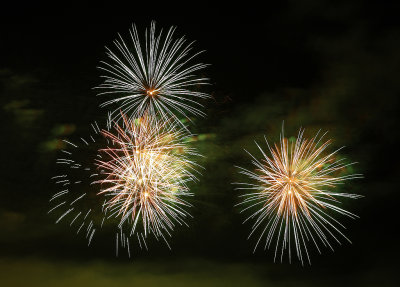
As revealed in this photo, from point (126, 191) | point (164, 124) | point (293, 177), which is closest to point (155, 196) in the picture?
point (126, 191)

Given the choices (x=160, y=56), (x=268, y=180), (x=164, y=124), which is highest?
(x=160, y=56)

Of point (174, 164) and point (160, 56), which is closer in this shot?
point (160, 56)

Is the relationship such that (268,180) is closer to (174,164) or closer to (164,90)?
(174,164)

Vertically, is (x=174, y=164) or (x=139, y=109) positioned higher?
(x=139, y=109)

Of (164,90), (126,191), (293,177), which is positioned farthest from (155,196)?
(293,177)

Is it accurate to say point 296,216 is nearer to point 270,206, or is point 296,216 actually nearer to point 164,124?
point 270,206

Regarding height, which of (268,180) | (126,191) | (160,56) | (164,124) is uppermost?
(160,56)

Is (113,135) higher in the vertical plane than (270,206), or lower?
higher

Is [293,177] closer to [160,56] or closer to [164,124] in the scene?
[164,124]
